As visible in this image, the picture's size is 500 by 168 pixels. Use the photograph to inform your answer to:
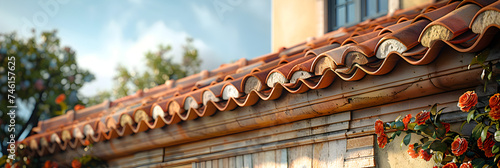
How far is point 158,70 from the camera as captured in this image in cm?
2414

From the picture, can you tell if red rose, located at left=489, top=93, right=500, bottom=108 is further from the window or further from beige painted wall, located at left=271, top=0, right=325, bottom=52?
beige painted wall, located at left=271, top=0, right=325, bottom=52

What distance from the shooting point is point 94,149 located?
6.20 m

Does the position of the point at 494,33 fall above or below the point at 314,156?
above

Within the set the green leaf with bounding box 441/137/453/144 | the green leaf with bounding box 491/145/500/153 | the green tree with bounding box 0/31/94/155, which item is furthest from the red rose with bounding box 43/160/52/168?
the green leaf with bounding box 491/145/500/153

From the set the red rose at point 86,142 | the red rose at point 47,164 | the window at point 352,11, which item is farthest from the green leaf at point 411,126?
the red rose at point 47,164

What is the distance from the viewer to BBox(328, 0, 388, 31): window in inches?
259

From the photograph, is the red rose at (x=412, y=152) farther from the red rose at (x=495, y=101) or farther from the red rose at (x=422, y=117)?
the red rose at (x=495, y=101)

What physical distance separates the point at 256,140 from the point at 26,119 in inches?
305

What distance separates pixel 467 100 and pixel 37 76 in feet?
31.1

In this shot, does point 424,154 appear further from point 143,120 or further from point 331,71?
point 143,120

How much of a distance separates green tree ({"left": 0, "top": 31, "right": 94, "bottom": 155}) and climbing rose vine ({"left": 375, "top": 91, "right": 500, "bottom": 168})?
8.28 meters

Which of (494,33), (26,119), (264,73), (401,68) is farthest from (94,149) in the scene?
(26,119)

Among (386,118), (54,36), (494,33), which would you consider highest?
(54,36)

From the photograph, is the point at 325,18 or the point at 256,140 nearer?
the point at 256,140
